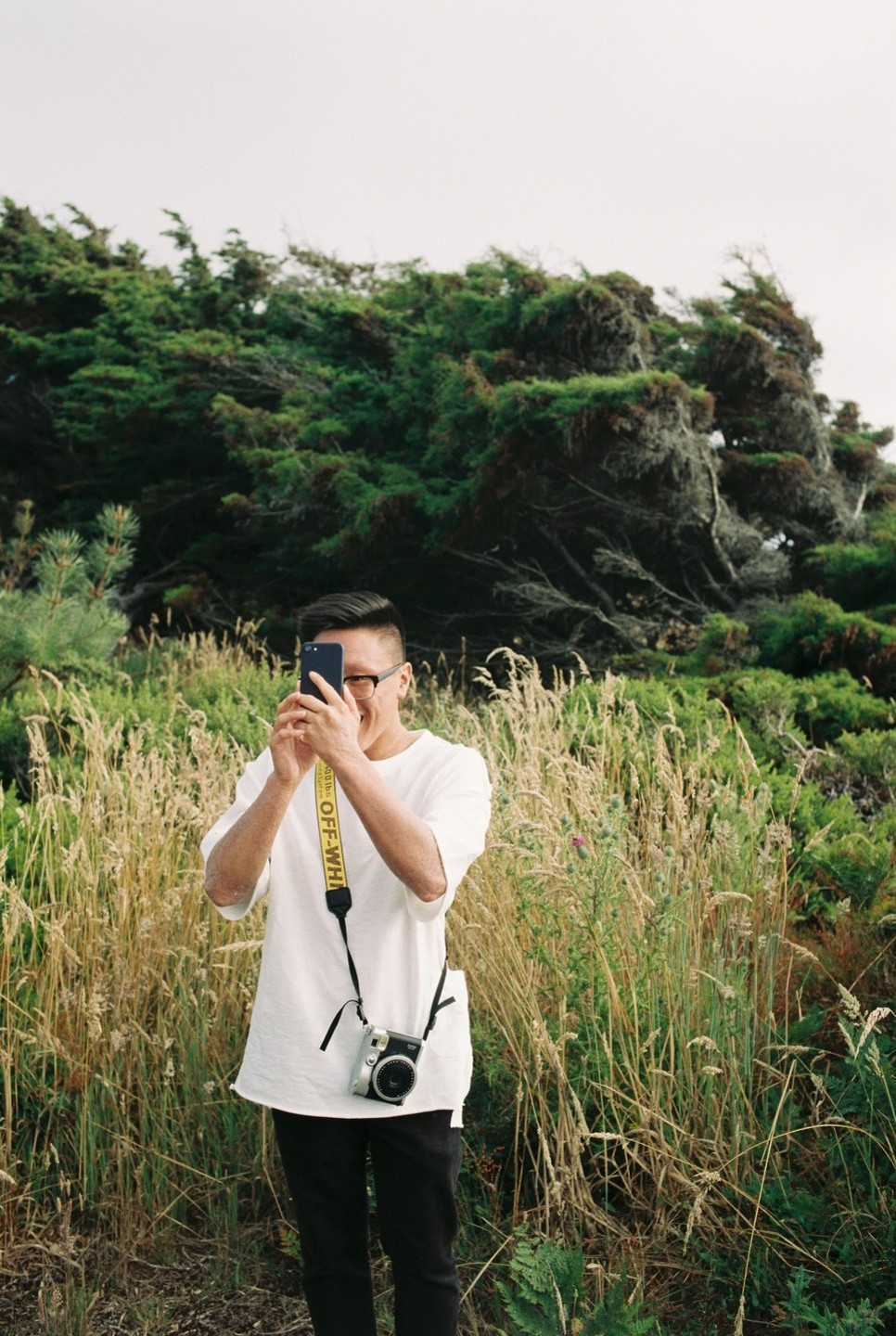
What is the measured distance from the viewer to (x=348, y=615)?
74.8 inches

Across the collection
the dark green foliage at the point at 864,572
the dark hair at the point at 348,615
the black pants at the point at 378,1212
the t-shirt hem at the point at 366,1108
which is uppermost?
the dark green foliage at the point at 864,572

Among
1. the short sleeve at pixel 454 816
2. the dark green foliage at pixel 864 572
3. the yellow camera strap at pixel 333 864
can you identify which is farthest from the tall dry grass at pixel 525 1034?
the dark green foliage at pixel 864 572

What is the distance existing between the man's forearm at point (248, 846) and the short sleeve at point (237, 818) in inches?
1.1

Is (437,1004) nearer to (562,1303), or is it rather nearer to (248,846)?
(248,846)

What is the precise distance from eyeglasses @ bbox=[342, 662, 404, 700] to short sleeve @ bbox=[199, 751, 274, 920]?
18 cm

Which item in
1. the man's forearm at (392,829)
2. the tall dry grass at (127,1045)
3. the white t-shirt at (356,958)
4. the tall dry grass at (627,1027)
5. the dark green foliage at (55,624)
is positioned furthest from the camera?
the dark green foliage at (55,624)

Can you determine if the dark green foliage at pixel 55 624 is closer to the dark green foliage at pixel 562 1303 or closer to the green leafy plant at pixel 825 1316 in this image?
the dark green foliage at pixel 562 1303

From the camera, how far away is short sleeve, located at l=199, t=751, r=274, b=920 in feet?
6.11

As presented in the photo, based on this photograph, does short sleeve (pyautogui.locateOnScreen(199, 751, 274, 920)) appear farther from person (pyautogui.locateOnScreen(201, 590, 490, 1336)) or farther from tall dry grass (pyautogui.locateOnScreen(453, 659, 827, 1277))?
tall dry grass (pyautogui.locateOnScreen(453, 659, 827, 1277))

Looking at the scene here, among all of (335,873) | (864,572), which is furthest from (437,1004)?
(864,572)

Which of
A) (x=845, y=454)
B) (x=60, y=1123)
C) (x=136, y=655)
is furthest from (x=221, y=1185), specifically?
(x=845, y=454)

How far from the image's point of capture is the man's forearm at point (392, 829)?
164 centimetres

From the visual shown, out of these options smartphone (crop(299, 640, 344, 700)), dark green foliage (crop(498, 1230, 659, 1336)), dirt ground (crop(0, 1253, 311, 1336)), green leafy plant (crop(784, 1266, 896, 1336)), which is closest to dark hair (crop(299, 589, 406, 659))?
smartphone (crop(299, 640, 344, 700))

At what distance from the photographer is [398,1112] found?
174cm
